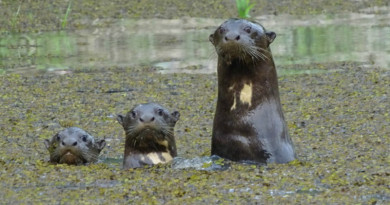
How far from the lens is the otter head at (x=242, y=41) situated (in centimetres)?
633

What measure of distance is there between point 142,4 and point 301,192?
13185mm

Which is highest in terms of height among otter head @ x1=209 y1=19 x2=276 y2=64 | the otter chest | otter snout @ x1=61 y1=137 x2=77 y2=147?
otter head @ x1=209 y1=19 x2=276 y2=64

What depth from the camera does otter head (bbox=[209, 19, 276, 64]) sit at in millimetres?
6332

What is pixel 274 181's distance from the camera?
244 inches

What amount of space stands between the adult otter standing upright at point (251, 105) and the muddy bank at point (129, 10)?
34.2ft

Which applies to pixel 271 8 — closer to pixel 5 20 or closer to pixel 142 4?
pixel 142 4

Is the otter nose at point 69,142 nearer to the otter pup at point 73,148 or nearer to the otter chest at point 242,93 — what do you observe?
the otter pup at point 73,148

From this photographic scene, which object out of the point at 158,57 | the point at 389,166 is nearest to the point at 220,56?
the point at 389,166

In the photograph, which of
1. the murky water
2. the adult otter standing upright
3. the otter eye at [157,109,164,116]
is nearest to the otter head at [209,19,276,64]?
the adult otter standing upright

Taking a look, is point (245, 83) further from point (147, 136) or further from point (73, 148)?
point (73, 148)

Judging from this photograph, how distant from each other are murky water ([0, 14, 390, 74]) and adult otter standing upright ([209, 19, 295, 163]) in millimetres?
5143

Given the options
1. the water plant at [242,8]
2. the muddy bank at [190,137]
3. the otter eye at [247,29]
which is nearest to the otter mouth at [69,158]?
the muddy bank at [190,137]

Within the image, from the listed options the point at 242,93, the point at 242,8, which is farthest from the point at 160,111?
the point at 242,8

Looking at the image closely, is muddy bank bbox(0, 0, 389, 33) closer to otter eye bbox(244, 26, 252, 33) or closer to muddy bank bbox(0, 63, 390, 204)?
muddy bank bbox(0, 63, 390, 204)
